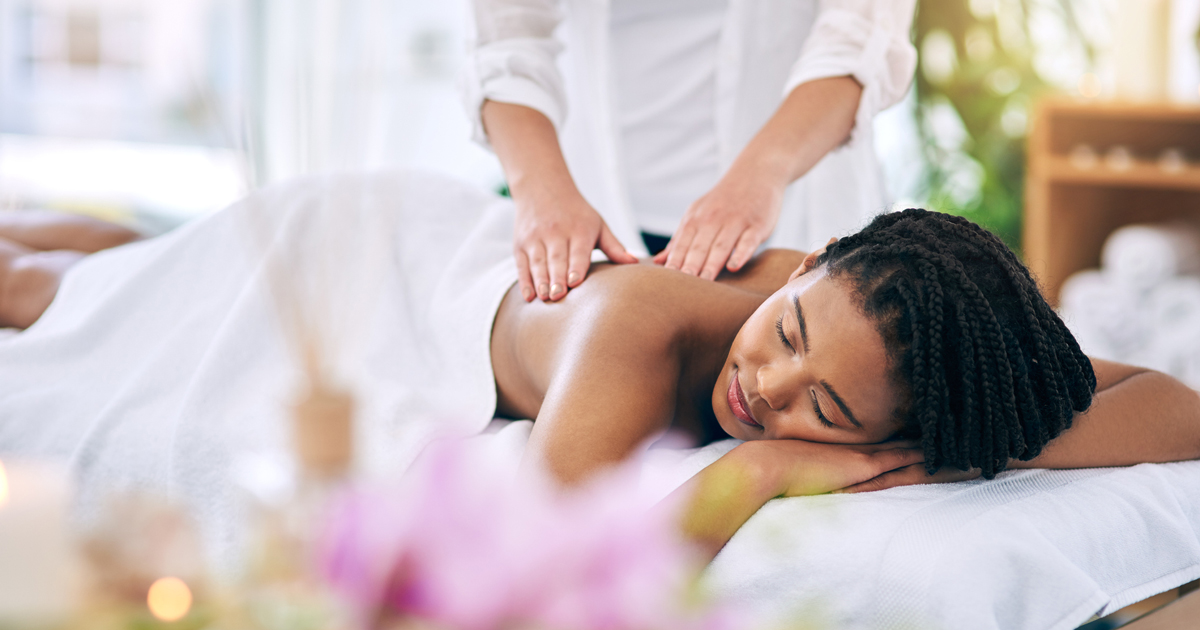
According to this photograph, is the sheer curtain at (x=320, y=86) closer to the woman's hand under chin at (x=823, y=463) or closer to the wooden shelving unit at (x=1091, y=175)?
the woman's hand under chin at (x=823, y=463)

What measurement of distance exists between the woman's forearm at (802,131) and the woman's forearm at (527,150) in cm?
27

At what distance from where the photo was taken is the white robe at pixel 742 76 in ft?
5.08

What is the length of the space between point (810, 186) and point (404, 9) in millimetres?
3116

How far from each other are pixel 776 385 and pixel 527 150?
0.64 metres

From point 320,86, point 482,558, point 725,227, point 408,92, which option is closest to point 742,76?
point 725,227

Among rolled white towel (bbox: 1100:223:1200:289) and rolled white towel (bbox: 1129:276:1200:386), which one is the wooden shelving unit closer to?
rolled white towel (bbox: 1100:223:1200:289)

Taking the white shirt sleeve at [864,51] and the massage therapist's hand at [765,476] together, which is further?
the white shirt sleeve at [864,51]

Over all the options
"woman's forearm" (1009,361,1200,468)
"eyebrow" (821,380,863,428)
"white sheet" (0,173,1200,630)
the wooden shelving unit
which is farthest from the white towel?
the wooden shelving unit

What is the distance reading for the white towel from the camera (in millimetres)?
1181

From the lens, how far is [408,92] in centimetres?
361

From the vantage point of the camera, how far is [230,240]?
1597mm

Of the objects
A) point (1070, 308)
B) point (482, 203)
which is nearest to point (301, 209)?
point (482, 203)

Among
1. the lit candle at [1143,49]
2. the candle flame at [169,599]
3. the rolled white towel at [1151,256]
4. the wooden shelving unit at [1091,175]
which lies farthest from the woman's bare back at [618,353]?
the lit candle at [1143,49]

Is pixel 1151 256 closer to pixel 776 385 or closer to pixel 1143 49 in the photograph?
pixel 1143 49
